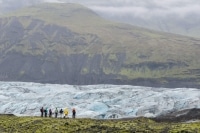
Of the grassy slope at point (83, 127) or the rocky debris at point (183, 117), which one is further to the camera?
the rocky debris at point (183, 117)

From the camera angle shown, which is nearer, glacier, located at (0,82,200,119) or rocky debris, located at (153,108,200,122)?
rocky debris, located at (153,108,200,122)

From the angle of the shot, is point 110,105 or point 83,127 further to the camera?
point 110,105

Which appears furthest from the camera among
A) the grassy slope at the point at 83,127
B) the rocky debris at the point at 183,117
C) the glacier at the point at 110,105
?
the glacier at the point at 110,105

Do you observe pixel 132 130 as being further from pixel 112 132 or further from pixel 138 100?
pixel 138 100

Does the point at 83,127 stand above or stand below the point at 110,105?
below

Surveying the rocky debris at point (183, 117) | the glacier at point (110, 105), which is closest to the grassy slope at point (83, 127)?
the rocky debris at point (183, 117)

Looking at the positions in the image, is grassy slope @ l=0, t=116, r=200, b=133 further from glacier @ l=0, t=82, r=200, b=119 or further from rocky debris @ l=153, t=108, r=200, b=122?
glacier @ l=0, t=82, r=200, b=119

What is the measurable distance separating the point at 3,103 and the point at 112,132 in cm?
7637

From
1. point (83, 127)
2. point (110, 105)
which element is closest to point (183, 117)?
point (83, 127)

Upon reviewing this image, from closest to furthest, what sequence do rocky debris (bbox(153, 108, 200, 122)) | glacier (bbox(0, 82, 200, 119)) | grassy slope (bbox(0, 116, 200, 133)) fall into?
1. grassy slope (bbox(0, 116, 200, 133))
2. rocky debris (bbox(153, 108, 200, 122))
3. glacier (bbox(0, 82, 200, 119))

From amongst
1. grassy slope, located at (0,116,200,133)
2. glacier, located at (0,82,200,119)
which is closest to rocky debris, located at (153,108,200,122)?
grassy slope, located at (0,116,200,133)

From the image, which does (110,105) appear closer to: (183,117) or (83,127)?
(183,117)

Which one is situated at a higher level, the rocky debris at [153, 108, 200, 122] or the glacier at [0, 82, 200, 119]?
the glacier at [0, 82, 200, 119]

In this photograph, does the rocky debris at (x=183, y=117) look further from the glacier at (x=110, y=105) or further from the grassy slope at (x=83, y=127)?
the glacier at (x=110, y=105)
